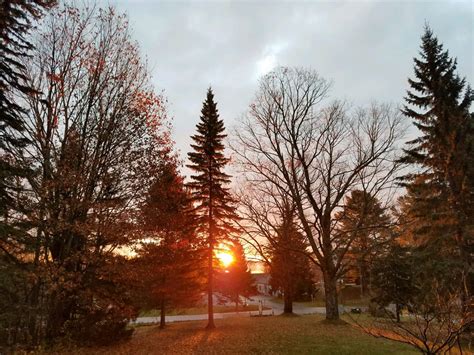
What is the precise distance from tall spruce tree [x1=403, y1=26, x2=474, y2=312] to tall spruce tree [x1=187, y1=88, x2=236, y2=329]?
10.7 m

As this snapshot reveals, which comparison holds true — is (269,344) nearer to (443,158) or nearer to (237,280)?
(443,158)

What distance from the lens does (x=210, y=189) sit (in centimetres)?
2034

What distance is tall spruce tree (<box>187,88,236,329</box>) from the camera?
66.2 feet

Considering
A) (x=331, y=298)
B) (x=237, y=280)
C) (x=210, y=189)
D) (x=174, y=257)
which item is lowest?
(x=331, y=298)

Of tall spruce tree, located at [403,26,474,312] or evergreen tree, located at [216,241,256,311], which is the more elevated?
tall spruce tree, located at [403,26,474,312]

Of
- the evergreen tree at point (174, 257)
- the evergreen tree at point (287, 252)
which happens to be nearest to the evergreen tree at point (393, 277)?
the evergreen tree at point (287, 252)

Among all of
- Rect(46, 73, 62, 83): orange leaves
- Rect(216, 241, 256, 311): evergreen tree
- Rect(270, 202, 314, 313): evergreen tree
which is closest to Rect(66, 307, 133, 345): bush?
Rect(46, 73, 62, 83): orange leaves

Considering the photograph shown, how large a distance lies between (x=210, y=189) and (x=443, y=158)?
42.5ft

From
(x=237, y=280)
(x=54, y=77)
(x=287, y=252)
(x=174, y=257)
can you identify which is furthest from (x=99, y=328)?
(x=237, y=280)

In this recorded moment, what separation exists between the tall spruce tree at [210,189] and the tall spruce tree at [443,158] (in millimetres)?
10746

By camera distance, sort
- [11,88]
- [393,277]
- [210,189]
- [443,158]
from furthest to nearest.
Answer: [393,277], [210,189], [443,158], [11,88]

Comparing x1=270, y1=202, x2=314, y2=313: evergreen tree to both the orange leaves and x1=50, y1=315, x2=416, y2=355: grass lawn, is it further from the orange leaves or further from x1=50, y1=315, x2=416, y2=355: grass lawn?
the orange leaves

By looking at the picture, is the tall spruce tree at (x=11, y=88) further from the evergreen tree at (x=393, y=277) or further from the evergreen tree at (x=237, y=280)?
the evergreen tree at (x=237, y=280)

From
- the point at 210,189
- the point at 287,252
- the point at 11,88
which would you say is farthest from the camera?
the point at 287,252
